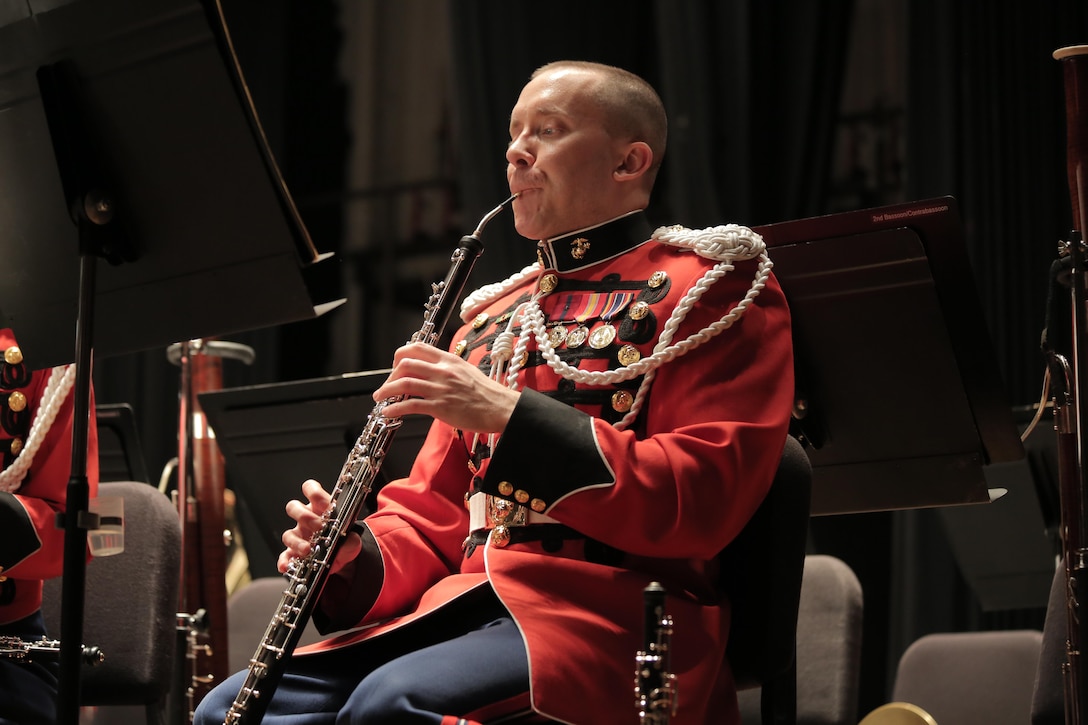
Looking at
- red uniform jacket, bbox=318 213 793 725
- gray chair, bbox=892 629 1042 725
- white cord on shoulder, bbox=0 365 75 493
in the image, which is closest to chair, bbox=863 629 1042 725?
gray chair, bbox=892 629 1042 725

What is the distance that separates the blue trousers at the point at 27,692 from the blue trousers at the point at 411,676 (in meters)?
0.64

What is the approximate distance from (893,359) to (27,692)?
5.49 ft

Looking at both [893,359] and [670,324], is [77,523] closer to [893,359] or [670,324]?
[670,324]

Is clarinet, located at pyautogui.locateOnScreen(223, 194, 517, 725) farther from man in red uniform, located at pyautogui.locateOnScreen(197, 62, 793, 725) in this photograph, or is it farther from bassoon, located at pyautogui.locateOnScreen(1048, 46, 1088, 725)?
bassoon, located at pyautogui.locateOnScreen(1048, 46, 1088, 725)

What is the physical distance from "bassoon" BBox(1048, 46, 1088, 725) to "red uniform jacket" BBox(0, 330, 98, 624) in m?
1.73

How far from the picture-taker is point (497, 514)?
1964 mm

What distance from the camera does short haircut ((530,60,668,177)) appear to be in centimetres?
221

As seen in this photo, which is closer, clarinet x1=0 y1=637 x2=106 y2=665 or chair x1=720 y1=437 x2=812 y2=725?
chair x1=720 y1=437 x2=812 y2=725

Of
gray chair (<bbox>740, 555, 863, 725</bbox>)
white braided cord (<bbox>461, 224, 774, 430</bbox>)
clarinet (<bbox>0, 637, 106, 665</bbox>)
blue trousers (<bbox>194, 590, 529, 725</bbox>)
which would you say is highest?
white braided cord (<bbox>461, 224, 774, 430</bbox>)

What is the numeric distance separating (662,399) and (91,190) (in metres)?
0.89

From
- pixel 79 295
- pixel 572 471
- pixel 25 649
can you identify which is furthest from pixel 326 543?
pixel 25 649

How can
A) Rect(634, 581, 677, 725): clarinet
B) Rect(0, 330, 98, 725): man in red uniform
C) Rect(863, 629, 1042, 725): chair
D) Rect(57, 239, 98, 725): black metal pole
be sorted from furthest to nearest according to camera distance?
Rect(863, 629, 1042, 725): chair → Rect(0, 330, 98, 725): man in red uniform → Rect(57, 239, 98, 725): black metal pole → Rect(634, 581, 677, 725): clarinet

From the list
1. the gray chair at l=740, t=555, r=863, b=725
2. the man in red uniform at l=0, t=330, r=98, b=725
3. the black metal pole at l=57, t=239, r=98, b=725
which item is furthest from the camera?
the gray chair at l=740, t=555, r=863, b=725

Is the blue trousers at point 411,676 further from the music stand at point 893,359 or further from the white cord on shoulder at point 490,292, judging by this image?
the music stand at point 893,359
